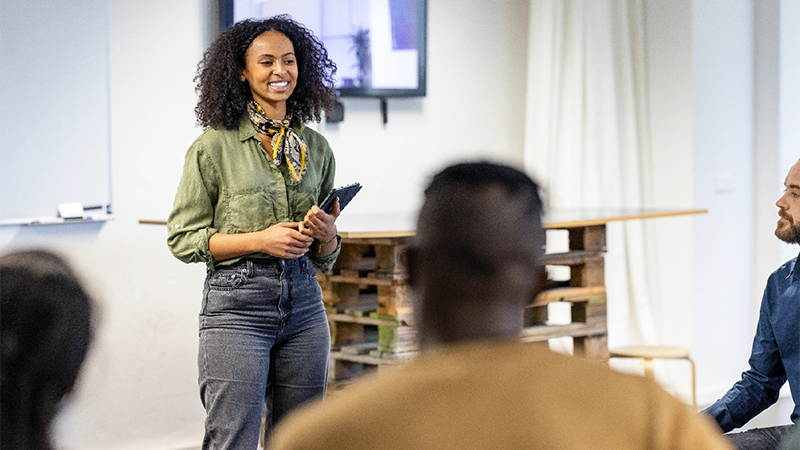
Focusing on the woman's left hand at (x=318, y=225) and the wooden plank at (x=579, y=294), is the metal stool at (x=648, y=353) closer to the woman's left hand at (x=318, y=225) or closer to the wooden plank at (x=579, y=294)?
the wooden plank at (x=579, y=294)

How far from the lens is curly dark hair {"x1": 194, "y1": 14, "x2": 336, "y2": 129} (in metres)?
2.28

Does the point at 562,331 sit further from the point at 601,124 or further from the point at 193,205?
the point at 193,205

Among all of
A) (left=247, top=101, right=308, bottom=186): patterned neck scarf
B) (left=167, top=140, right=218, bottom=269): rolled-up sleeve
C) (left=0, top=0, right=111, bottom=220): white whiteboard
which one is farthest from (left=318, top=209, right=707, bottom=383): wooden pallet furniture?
(left=0, top=0, right=111, bottom=220): white whiteboard

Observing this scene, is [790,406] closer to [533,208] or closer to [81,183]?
[81,183]

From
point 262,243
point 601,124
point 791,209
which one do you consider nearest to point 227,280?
point 262,243

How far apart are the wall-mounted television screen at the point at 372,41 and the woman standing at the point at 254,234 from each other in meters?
1.81

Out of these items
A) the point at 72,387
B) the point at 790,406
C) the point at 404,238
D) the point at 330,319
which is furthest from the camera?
the point at 790,406

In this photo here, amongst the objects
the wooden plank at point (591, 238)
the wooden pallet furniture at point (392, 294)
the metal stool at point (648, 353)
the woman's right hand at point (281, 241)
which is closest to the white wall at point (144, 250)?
the wooden pallet furniture at point (392, 294)

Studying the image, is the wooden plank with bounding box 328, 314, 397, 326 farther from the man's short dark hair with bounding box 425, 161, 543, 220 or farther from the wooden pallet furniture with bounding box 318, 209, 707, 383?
the man's short dark hair with bounding box 425, 161, 543, 220

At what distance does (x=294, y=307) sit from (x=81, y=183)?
1.61 metres

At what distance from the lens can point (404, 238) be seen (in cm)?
325

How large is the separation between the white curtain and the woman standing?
2.49m

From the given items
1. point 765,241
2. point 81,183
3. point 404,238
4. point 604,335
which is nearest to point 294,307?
point 404,238

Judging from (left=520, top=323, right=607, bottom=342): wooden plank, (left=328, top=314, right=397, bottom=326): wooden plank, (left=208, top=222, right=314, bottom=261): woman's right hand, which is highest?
(left=208, top=222, right=314, bottom=261): woman's right hand
